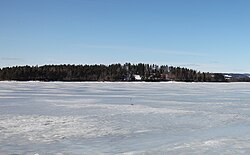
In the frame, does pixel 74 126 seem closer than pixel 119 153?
No

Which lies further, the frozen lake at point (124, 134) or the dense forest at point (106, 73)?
the dense forest at point (106, 73)

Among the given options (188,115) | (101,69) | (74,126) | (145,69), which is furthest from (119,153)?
(145,69)

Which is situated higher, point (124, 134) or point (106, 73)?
point (106, 73)

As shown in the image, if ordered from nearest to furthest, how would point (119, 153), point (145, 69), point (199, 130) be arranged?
point (119, 153) < point (199, 130) < point (145, 69)

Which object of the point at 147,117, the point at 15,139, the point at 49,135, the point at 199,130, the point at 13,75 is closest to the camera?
the point at 15,139

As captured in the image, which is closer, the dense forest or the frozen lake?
the frozen lake

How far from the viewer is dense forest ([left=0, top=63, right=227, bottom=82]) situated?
246 ft

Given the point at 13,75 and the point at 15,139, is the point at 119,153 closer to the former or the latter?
the point at 15,139

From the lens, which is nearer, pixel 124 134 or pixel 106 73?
pixel 124 134

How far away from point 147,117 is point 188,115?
139cm

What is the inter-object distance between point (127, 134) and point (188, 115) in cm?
390

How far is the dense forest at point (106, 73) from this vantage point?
246 ft

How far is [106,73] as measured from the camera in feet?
284

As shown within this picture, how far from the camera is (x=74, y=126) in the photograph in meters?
8.21
